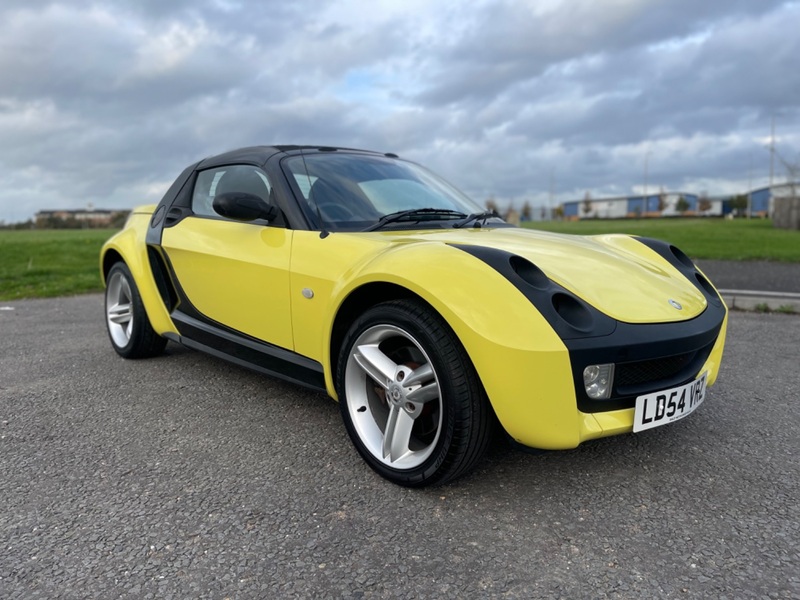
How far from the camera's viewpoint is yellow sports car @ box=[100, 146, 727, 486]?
2.03 meters

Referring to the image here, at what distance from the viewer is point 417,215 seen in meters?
3.09

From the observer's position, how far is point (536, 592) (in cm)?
170

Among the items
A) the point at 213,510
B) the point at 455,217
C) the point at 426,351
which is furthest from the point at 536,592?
the point at 455,217

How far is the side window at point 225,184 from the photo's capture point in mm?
3240

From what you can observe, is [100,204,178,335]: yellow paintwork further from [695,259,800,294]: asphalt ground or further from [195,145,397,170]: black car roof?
[695,259,800,294]: asphalt ground

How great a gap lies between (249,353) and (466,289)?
1.45 meters

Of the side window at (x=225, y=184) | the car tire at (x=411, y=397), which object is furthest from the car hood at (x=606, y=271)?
the side window at (x=225, y=184)

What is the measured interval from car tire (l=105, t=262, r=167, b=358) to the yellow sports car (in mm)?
548

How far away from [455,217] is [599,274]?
1038mm

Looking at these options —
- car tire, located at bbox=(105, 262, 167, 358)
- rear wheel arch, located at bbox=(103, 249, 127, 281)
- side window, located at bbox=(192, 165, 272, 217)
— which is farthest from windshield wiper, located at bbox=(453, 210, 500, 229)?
rear wheel arch, located at bbox=(103, 249, 127, 281)

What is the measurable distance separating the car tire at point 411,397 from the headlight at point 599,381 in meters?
0.35

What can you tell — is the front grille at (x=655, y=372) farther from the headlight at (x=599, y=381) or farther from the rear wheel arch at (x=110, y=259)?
the rear wheel arch at (x=110, y=259)

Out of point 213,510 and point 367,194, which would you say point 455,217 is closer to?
point 367,194

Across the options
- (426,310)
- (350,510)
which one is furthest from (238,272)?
(350,510)
